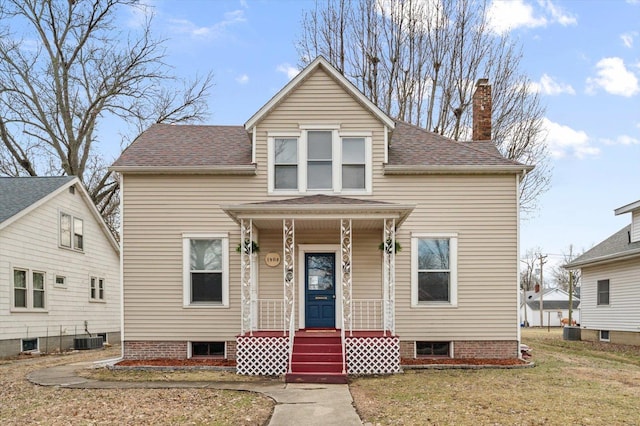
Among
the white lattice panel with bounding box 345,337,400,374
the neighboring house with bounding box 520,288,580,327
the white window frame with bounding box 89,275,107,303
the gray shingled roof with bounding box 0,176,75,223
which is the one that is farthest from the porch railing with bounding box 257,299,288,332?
the neighboring house with bounding box 520,288,580,327

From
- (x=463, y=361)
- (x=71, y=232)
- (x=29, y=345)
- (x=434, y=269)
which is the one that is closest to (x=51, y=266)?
(x=71, y=232)

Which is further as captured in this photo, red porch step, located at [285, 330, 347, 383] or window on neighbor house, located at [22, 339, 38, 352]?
window on neighbor house, located at [22, 339, 38, 352]

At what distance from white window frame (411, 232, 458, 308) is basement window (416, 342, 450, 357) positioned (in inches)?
40.8

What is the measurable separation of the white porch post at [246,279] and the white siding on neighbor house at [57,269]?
7.89 meters

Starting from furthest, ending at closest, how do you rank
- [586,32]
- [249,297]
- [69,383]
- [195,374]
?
[586,32] → [249,297] → [195,374] → [69,383]

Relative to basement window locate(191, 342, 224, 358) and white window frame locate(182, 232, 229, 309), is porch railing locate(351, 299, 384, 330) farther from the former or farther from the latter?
basement window locate(191, 342, 224, 358)

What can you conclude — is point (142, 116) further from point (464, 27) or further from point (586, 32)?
point (586, 32)

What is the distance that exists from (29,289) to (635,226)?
21827 mm

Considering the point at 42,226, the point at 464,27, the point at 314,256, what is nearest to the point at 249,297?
the point at 314,256

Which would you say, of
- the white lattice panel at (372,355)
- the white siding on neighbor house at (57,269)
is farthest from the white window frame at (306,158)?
the white siding on neighbor house at (57,269)

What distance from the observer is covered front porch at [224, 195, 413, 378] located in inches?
442

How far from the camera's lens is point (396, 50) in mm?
24375

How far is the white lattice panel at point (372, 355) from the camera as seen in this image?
11.2 metres

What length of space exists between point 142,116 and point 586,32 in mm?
22090
